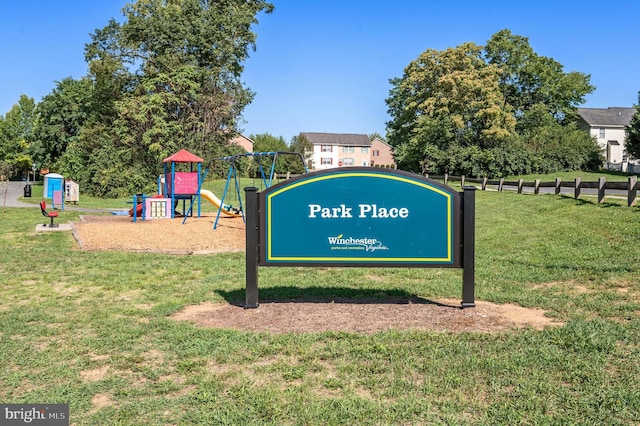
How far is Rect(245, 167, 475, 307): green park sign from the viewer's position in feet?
21.2

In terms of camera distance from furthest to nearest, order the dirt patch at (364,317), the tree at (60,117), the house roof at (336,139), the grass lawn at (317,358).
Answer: the house roof at (336,139) → the tree at (60,117) → the dirt patch at (364,317) → the grass lawn at (317,358)

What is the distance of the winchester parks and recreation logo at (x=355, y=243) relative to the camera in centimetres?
649

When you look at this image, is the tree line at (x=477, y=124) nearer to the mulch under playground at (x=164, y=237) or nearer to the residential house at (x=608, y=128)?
the residential house at (x=608, y=128)

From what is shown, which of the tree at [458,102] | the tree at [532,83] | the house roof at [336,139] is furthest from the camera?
the house roof at [336,139]

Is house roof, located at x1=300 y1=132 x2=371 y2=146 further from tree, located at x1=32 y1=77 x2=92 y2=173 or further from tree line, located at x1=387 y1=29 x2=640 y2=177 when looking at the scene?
tree, located at x1=32 y1=77 x2=92 y2=173

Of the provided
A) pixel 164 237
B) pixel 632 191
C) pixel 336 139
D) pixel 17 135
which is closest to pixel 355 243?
pixel 164 237

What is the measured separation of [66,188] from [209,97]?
50.9 feet

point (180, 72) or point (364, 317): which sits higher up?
point (180, 72)

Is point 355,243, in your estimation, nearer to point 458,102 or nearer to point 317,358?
point 317,358

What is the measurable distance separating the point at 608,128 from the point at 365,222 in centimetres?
7715

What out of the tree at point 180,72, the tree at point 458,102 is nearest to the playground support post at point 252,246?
the tree at point 180,72

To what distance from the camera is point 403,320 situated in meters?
6.07

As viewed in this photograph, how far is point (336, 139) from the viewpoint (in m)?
102

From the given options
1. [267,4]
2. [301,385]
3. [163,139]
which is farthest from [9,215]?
[267,4]
